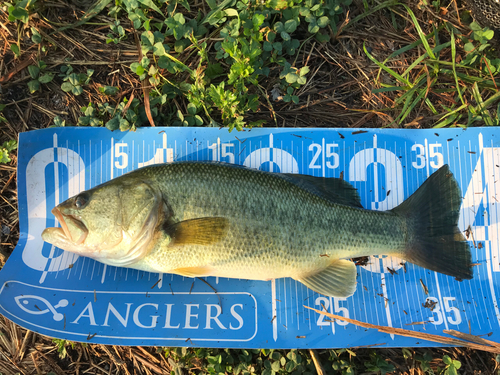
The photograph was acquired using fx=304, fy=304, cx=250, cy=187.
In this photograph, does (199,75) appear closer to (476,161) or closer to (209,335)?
(209,335)

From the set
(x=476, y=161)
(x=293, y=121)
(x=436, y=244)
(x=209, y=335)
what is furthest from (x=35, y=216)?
(x=476, y=161)

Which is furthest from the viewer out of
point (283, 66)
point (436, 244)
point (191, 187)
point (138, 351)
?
point (283, 66)

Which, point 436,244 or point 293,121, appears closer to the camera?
point 436,244

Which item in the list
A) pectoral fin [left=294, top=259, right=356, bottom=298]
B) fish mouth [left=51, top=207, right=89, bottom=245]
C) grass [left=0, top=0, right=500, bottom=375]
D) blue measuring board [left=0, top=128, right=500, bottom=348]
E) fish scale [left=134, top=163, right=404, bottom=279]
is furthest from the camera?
grass [left=0, top=0, right=500, bottom=375]

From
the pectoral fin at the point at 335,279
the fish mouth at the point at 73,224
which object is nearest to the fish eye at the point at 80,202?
the fish mouth at the point at 73,224

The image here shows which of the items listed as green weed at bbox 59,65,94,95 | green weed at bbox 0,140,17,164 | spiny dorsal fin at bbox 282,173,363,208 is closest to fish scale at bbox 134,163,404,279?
spiny dorsal fin at bbox 282,173,363,208

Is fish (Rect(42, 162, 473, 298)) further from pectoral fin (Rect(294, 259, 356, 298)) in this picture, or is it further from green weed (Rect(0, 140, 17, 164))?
green weed (Rect(0, 140, 17, 164))
